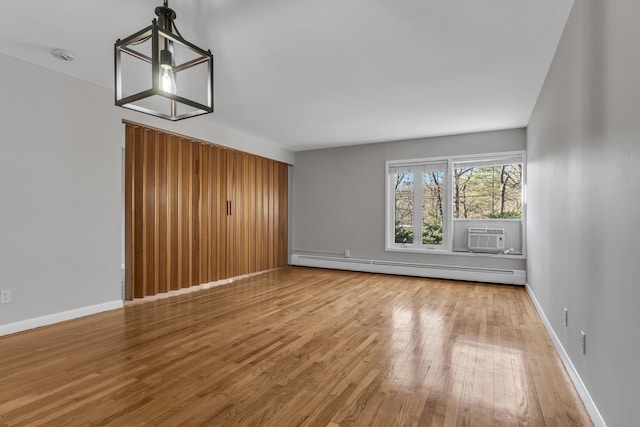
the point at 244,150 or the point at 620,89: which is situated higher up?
the point at 244,150

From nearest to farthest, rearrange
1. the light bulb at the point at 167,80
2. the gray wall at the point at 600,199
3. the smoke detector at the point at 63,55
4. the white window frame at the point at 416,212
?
the gray wall at the point at 600,199 < the light bulb at the point at 167,80 < the smoke detector at the point at 63,55 < the white window frame at the point at 416,212

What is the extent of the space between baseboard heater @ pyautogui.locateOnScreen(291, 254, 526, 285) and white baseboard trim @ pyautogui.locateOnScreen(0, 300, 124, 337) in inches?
154

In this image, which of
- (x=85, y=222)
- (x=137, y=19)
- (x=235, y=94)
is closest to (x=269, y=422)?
(x=137, y=19)

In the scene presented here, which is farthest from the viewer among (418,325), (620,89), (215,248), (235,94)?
(215,248)

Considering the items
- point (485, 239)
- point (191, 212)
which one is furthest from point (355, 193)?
point (191, 212)

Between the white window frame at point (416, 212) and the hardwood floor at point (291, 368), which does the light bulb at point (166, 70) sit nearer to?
the hardwood floor at point (291, 368)

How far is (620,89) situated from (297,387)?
7.59ft

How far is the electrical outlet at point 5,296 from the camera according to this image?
2.99 meters

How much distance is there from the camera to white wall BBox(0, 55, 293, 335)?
10.0ft

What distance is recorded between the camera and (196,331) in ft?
10.2

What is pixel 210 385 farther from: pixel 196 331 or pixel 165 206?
pixel 165 206

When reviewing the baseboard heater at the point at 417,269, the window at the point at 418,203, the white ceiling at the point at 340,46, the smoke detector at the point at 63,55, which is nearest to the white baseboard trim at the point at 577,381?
the baseboard heater at the point at 417,269

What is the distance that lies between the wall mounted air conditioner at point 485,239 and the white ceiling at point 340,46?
1915 millimetres

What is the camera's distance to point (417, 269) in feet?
19.6
